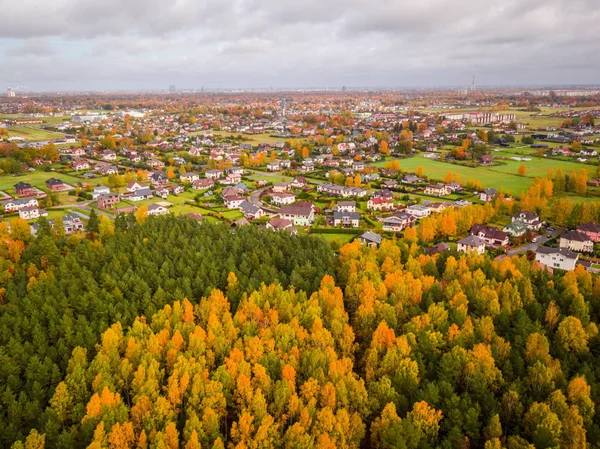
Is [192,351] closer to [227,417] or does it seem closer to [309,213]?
[227,417]

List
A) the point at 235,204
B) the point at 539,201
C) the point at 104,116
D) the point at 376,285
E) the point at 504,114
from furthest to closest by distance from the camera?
the point at 104,116
the point at 504,114
the point at 235,204
the point at 539,201
the point at 376,285

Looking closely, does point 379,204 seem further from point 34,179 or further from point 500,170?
point 34,179

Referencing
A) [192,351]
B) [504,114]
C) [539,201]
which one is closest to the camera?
[192,351]

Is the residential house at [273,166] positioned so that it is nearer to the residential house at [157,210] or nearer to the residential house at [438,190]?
the residential house at [438,190]

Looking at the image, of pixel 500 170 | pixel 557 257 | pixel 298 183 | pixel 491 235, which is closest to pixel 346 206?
pixel 298 183

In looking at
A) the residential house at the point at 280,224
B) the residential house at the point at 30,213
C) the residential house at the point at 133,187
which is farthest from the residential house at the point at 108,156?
the residential house at the point at 280,224

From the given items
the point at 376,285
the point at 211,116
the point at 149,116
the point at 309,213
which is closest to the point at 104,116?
the point at 149,116
